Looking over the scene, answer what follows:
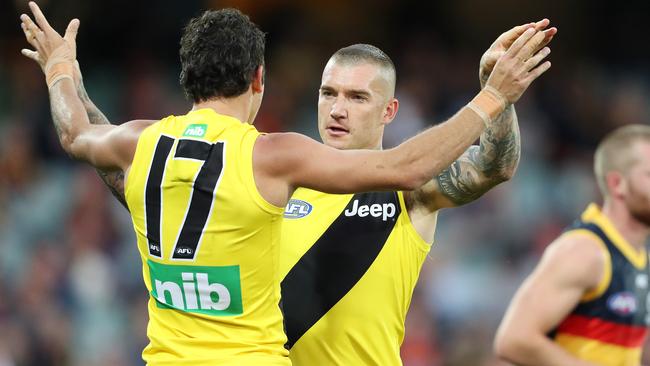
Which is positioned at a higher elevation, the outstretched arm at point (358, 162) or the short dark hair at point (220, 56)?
the short dark hair at point (220, 56)

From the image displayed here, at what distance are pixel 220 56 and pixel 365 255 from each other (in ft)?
4.87

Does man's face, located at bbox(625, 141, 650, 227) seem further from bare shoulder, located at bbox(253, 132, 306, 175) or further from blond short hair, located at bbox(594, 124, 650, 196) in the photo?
bare shoulder, located at bbox(253, 132, 306, 175)

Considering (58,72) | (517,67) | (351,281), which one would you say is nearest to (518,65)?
(517,67)

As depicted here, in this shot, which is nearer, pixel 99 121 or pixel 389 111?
pixel 99 121

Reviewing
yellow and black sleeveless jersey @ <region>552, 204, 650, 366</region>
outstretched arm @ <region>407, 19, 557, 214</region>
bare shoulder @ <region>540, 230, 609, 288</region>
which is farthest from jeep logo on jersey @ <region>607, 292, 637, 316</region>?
outstretched arm @ <region>407, 19, 557, 214</region>

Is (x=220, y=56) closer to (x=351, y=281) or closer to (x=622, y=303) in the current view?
(x=351, y=281)

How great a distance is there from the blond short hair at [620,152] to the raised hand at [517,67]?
56.2 inches

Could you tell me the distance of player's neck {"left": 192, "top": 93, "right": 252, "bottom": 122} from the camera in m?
5.09

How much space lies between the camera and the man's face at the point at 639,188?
6203 millimetres

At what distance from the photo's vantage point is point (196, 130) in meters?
4.97

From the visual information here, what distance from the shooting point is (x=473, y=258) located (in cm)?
1267

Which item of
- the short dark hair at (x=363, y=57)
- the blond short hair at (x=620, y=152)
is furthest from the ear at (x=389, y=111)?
Result: the blond short hair at (x=620, y=152)

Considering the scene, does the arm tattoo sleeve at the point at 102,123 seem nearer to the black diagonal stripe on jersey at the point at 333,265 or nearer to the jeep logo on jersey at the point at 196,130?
the jeep logo on jersey at the point at 196,130

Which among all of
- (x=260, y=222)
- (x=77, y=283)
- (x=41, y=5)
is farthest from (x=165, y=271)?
(x=41, y=5)
